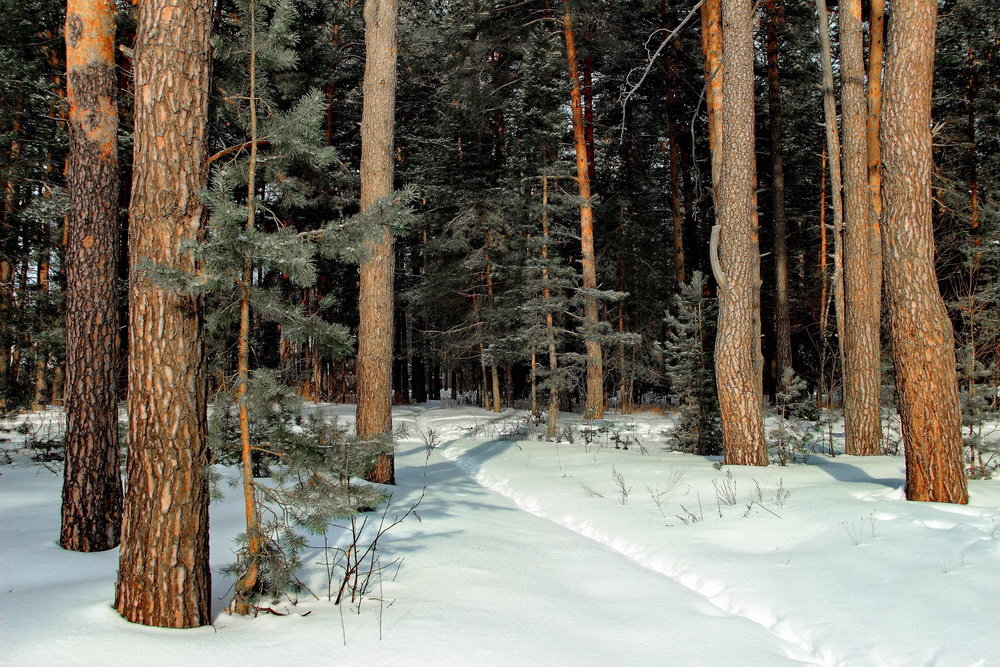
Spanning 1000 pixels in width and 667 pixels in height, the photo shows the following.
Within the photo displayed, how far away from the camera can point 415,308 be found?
22.4 m

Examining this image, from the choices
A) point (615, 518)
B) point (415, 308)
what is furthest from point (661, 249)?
point (615, 518)

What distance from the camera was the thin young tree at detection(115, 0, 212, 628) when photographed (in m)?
3.19

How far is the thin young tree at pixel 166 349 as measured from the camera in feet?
10.5

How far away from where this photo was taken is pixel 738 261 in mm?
7844

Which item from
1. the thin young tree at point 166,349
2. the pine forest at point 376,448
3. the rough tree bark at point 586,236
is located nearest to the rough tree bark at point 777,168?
the pine forest at point 376,448

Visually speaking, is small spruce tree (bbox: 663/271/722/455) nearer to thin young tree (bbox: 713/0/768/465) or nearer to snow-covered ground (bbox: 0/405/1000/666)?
thin young tree (bbox: 713/0/768/465)

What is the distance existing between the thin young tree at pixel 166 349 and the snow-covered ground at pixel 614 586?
0.26 meters

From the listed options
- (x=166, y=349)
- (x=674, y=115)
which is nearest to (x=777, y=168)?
(x=674, y=115)

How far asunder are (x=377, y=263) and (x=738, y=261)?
4549 mm

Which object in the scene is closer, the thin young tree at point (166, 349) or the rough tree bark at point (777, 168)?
the thin young tree at point (166, 349)

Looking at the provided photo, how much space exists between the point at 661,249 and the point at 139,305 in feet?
73.9

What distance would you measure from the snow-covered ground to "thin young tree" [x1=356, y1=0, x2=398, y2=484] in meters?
1.03

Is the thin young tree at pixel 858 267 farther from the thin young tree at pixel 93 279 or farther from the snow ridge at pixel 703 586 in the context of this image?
the thin young tree at pixel 93 279

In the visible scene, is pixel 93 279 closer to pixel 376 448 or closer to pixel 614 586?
pixel 376 448
